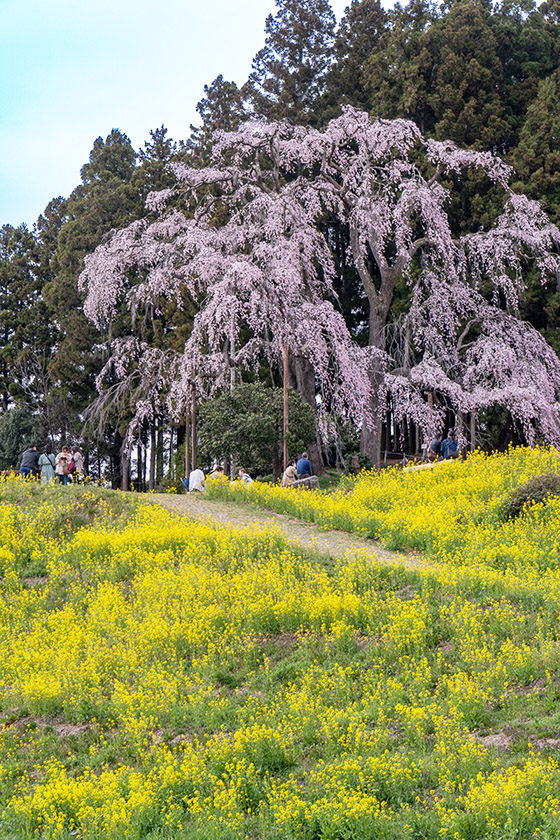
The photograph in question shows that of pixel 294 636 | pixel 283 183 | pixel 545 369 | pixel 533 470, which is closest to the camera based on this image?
pixel 294 636

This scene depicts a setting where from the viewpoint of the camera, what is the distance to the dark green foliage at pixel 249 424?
71.2 feet

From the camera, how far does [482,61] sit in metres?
31.7

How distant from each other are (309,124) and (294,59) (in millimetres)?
3796

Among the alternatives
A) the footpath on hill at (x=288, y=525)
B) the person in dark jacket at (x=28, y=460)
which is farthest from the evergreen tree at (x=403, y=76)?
the footpath on hill at (x=288, y=525)

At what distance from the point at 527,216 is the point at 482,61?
8391mm

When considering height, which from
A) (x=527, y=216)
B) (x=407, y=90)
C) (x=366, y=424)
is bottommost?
(x=366, y=424)

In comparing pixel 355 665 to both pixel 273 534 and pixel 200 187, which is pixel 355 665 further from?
pixel 200 187

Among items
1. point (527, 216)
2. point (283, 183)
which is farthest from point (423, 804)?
point (283, 183)

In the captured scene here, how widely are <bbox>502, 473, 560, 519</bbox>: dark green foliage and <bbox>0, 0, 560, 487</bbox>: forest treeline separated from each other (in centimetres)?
1366

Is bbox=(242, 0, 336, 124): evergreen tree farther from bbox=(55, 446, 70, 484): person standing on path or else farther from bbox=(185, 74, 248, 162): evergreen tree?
bbox=(55, 446, 70, 484): person standing on path

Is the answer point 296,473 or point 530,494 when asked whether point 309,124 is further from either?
point 530,494

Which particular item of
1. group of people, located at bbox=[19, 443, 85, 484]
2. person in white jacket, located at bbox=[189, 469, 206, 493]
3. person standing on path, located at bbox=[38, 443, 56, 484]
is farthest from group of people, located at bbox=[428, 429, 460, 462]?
person standing on path, located at bbox=[38, 443, 56, 484]

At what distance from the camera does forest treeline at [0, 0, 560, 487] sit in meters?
30.2

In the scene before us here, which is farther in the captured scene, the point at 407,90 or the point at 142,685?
the point at 407,90
